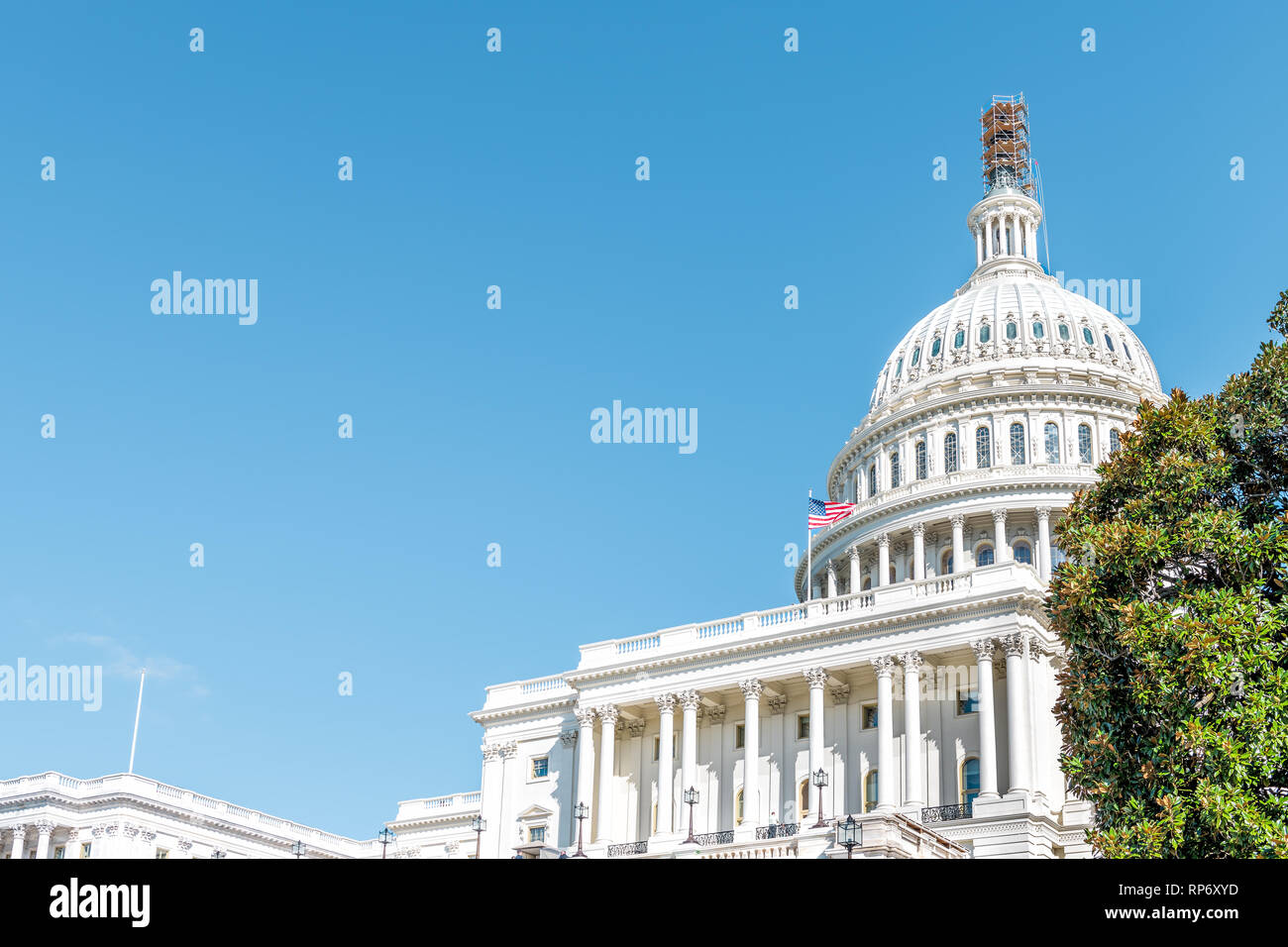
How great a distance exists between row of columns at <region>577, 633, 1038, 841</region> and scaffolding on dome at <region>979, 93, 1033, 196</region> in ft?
224

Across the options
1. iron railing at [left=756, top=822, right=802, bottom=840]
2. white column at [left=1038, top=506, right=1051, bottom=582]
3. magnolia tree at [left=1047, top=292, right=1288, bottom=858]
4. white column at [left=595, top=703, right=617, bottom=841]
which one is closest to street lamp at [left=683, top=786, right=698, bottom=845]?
iron railing at [left=756, top=822, right=802, bottom=840]

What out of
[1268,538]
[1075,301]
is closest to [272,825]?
[1075,301]

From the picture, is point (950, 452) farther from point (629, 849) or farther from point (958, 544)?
point (629, 849)

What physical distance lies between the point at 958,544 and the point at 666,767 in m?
27.5

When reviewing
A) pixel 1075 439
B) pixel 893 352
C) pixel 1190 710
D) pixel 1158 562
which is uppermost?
pixel 893 352

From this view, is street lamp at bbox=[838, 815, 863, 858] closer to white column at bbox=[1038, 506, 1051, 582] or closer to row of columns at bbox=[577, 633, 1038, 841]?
row of columns at bbox=[577, 633, 1038, 841]

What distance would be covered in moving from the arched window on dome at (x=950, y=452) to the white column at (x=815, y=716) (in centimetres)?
3127

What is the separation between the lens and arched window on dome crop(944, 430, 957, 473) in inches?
3652

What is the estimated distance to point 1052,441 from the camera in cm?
9131

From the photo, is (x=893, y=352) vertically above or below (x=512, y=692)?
above

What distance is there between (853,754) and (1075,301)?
52435 mm
